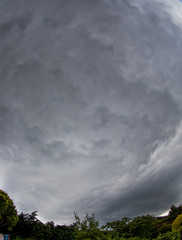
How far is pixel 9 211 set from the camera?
1906 cm

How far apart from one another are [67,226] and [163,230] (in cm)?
835

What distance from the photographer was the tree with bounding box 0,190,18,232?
1787 centimetres

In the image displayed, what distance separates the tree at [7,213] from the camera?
1787 cm

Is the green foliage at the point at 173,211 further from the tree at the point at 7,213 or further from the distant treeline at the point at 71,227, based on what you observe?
the tree at the point at 7,213

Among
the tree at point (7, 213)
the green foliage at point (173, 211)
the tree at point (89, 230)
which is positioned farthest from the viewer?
the green foliage at point (173, 211)

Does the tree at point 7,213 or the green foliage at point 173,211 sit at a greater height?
the tree at point 7,213

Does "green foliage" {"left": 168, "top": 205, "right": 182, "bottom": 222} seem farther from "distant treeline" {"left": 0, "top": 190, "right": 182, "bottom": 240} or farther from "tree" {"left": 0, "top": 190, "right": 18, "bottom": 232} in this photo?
"tree" {"left": 0, "top": 190, "right": 18, "bottom": 232}

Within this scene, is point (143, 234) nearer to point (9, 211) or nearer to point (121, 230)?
point (121, 230)

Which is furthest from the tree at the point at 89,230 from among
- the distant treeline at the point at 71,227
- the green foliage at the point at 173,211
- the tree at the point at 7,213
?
the green foliage at the point at 173,211

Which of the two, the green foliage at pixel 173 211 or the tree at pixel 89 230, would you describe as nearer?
the tree at pixel 89 230

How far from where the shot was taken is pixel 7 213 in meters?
18.8

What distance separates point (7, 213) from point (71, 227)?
6065mm

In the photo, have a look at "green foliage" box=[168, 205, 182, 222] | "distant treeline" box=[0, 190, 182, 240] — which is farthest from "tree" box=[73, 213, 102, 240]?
"green foliage" box=[168, 205, 182, 222]

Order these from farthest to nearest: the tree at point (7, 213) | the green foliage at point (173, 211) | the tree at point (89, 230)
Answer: the green foliage at point (173, 211) < the tree at point (7, 213) < the tree at point (89, 230)
